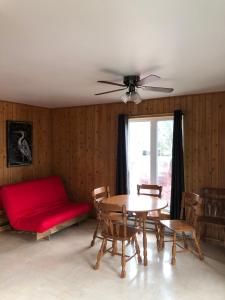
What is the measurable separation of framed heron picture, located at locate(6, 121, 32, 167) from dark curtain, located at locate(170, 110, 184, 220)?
280cm

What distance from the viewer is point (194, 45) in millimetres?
2029

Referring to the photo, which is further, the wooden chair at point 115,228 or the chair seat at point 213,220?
the chair seat at point 213,220

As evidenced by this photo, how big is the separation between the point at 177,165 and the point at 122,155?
102 centimetres

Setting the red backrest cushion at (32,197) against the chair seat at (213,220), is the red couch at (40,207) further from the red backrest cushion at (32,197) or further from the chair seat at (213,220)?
the chair seat at (213,220)

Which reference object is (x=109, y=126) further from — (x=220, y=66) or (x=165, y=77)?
(x=220, y=66)

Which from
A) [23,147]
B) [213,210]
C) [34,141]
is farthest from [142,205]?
[34,141]

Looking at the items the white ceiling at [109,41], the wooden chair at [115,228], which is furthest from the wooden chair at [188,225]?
the white ceiling at [109,41]

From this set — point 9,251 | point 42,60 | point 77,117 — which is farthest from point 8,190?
point 42,60

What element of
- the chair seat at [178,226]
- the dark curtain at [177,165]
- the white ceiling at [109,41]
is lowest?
the chair seat at [178,226]

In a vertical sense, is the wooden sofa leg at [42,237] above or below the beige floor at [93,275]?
above

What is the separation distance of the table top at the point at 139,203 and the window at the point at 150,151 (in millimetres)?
837

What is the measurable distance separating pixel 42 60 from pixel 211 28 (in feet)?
4.95

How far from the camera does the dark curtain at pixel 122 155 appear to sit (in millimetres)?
4504

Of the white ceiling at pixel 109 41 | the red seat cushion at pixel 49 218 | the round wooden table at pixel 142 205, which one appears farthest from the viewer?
the red seat cushion at pixel 49 218
